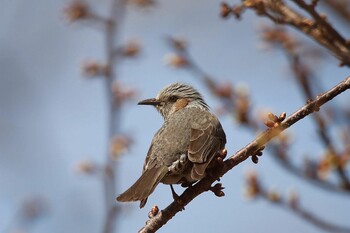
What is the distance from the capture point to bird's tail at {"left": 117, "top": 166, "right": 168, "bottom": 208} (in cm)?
418

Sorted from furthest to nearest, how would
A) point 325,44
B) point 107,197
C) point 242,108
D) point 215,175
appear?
point 242,108 < point 107,197 < point 215,175 < point 325,44

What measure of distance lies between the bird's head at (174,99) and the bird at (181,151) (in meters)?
0.24

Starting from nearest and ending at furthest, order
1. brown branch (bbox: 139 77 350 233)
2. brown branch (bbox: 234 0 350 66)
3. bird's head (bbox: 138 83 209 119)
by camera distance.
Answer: brown branch (bbox: 139 77 350 233), brown branch (bbox: 234 0 350 66), bird's head (bbox: 138 83 209 119)

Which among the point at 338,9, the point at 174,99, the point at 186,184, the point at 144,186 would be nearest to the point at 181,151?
the point at 186,184

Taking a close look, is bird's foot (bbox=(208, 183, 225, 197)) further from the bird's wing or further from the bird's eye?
→ the bird's eye

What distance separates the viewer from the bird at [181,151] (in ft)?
13.9

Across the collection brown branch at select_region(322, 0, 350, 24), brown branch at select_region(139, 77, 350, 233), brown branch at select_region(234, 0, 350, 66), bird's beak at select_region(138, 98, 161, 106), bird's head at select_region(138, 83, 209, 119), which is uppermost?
bird's beak at select_region(138, 98, 161, 106)

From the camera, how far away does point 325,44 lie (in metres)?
3.75

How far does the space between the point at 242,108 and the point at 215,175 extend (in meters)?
1.96

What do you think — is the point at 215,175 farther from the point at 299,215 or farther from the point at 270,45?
the point at 270,45

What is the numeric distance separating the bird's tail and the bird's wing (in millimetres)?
285

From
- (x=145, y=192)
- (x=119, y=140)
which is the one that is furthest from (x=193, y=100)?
(x=145, y=192)

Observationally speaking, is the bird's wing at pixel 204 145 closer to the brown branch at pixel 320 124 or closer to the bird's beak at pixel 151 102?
the brown branch at pixel 320 124

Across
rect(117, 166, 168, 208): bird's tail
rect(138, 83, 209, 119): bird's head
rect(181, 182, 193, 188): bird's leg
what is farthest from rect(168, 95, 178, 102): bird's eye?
rect(181, 182, 193, 188): bird's leg
